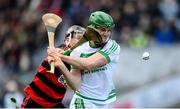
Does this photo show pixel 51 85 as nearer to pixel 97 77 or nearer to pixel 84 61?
pixel 97 77

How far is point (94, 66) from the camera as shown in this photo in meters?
9.85

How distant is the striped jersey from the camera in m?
11.2

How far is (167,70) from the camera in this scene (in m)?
17.9

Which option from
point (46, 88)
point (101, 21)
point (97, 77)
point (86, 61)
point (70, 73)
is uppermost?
point (101, 21)

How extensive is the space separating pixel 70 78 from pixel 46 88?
4.44ft

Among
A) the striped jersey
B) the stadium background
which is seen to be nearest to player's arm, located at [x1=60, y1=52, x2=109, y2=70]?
the striped jersey

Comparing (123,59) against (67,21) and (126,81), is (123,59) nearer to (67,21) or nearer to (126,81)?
(126,81)

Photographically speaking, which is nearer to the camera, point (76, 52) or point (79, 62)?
point (79, 62)

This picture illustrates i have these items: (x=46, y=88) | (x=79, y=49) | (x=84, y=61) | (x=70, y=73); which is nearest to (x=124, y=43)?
(x=46, y=88)

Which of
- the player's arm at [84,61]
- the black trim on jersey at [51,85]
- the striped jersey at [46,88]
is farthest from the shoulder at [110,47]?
the black trim on jersey at [51,85]

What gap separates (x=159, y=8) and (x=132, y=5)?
0.63 m

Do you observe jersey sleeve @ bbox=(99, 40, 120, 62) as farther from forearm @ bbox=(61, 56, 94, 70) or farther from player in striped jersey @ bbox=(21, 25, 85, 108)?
player in striped jersey @ bbox=(21, 25, 85, 108)

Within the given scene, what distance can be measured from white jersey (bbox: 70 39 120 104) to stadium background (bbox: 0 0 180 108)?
242 inches

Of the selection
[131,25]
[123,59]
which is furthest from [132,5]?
[123,59]
